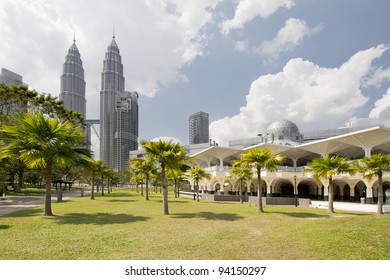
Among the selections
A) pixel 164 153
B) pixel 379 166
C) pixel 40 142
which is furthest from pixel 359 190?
pixel 40 142

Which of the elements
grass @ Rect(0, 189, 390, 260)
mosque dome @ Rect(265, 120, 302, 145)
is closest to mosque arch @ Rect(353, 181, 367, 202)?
mosque dome @ Rect(265, 120, 302, 145)

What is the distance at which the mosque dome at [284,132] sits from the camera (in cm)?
6275

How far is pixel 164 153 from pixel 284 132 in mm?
52292

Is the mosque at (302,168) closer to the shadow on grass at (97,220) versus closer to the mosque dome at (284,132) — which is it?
the mosque dome at (284,132)

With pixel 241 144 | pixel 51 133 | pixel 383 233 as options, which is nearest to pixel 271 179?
pixel 383 233

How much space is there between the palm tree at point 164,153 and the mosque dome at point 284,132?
159 ft

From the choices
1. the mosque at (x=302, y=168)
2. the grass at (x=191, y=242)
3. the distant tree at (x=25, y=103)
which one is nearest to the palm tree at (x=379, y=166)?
the mosque at (x=302, y=168)

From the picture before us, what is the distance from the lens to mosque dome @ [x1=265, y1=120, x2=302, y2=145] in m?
62.8

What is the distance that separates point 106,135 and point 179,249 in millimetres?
201128

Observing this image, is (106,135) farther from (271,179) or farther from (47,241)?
(47,241)

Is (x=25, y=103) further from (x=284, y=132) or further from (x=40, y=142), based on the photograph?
(x=284, y=132)

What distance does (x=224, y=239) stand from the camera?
991 centimetres

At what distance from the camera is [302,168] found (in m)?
40.4
